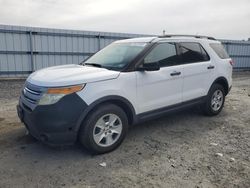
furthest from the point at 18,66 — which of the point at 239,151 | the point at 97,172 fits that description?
the point at 239,151

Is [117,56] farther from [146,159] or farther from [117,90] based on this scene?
[146,159]

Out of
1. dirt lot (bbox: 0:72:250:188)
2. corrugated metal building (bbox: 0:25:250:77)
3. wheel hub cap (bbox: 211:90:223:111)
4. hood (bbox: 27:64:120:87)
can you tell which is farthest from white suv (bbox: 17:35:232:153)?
corrugated metal building (bbox: 0:25:250:77)

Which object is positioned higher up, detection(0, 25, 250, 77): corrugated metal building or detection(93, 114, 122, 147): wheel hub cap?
detection(0, 25, 250, 77): corrugated metal building

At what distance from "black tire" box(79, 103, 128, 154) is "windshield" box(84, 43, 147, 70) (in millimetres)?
713

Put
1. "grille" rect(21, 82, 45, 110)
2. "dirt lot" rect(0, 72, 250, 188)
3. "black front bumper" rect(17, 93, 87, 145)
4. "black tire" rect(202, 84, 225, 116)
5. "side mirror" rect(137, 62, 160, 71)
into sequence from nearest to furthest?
1. "dirt lot" rect(0, 72, 250, 188)
2. "black front bumper" rect(17, 93, 87, 145)
3. "grille" rect(21, 82, 45, 110)
4. "side mirror" rect(137, 62, 160, 71)
5. "black tire" rect(202, 84, 225, 116)

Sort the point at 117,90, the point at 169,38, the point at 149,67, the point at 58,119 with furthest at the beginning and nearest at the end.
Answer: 1. the point at 169,38
2. the point at 149,67
3. the point at 117,90
4. the point at 58,119

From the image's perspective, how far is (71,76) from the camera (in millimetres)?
3607

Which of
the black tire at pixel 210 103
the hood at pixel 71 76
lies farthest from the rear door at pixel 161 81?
the black tire at pixel 210 103

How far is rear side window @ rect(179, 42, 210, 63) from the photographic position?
4.95m

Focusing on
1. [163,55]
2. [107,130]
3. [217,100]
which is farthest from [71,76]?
[217,100]

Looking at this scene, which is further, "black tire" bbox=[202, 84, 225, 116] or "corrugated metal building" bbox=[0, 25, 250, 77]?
"corrugated metal building" bbox=[0, 25, 250, 77]

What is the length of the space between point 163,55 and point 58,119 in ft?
7.39

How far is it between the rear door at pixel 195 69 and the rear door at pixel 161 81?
7.6 inches

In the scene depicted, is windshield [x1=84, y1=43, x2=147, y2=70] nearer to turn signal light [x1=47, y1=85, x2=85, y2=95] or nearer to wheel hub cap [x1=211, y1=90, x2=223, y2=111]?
turn signal light [x1=47, y1=85, x2=85, y2=95]
